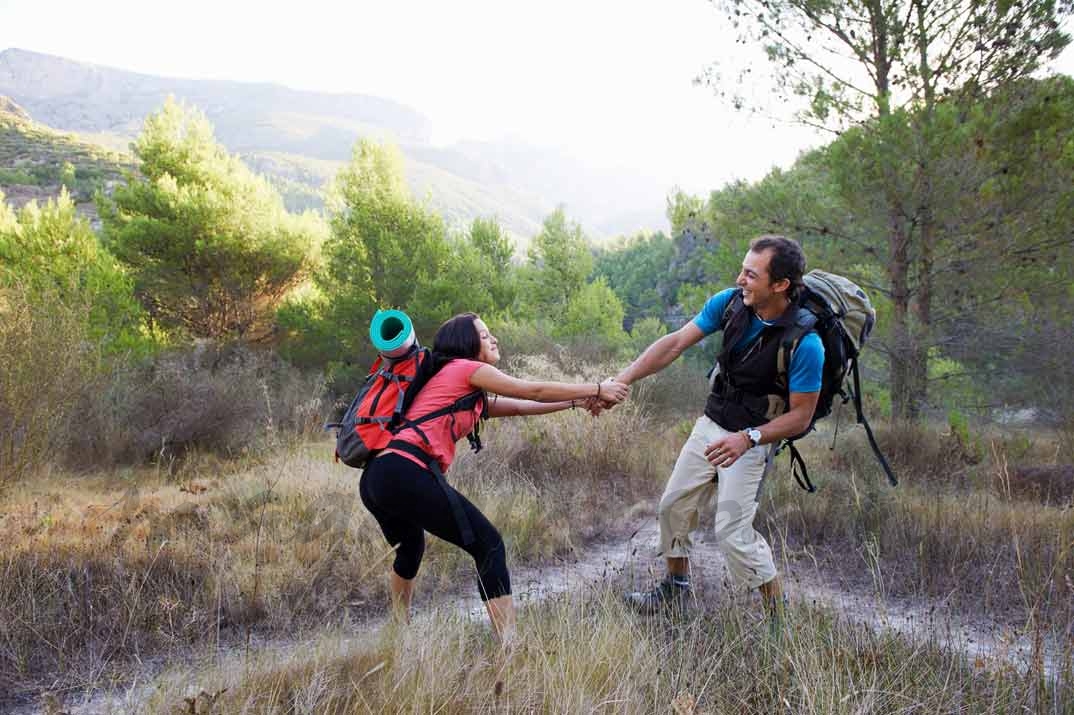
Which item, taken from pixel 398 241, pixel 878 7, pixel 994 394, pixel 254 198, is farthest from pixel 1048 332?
pixel 254 198

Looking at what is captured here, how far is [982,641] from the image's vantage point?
3.28 metres

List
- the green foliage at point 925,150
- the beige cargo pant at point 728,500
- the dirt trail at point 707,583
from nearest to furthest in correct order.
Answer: the dirt trail at point 707,583 < the beige cargo pant at point 728,500 < the green foliage at point 925,150

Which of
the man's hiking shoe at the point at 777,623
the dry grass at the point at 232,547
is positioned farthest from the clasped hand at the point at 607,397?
the dry grass at the point at 232,547

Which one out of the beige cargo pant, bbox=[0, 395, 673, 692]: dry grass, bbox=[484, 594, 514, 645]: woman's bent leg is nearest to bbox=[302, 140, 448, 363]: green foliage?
bbox=[0, 395, 673, 692]: dry grass

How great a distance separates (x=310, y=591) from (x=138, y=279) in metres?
14.2

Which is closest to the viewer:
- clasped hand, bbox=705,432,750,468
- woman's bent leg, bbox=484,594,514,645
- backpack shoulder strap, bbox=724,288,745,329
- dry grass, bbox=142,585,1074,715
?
dry grass, bbox=142,585,1074,715

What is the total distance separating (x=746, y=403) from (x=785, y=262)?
664 mm

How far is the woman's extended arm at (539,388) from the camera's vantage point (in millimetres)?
2773

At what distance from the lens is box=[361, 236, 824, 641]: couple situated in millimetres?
2670

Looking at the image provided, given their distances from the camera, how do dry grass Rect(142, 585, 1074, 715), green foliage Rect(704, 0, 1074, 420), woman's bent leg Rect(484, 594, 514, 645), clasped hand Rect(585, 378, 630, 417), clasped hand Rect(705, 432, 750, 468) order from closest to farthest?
1. dry grass Rect(142, 585, 1074, 715)
2. woman's bent leg Rect(484, 594, 514, 645)
3. clasped hand Rect(705, 432, 750, 468)
4. clasped hand Rect(585, 378, 630, 417)
5. green foliage Rect(704, 0, 1074, 420)

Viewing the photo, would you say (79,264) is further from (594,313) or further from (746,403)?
(594,313)

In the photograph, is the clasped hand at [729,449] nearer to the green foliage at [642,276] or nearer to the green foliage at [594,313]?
the green foliage at [594,313]

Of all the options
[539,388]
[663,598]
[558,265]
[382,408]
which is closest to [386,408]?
[382,408]

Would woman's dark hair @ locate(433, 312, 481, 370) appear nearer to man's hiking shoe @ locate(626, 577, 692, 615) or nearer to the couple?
the couple
